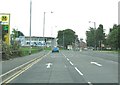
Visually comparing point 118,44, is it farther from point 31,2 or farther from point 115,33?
point 31,2

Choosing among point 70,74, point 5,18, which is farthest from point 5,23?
point 70,74

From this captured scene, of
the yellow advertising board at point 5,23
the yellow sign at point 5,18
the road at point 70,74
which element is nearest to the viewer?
the road at point 70,74

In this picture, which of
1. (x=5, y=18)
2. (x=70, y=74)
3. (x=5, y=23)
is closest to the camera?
(x=70, y=74)

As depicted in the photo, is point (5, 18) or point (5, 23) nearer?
point (5, 18)

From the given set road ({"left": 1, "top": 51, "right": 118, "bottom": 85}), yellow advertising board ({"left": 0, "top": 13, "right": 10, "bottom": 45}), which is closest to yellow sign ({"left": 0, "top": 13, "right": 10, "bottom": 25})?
yellow advertising board ({"left": 0, "top": 13, "right": 10, "bottom": 45})

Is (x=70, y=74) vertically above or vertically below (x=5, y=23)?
below

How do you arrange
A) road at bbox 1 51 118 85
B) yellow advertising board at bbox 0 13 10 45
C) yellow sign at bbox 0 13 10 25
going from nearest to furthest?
1. road at bbox 1 51 118 85
2. yellow advertising board at bbox 0 13 10 45
3. yellow sign at bbox 0 13 10 25

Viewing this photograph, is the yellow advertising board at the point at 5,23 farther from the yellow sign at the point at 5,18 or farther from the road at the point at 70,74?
the road at the point at 70,74

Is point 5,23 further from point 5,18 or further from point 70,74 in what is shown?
point 70,74

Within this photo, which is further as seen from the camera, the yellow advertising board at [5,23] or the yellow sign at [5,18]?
the yellow sign at [5,18]

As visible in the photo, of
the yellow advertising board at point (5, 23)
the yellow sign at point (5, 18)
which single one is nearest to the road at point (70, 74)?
the yellow advertising board at point (5, 23)

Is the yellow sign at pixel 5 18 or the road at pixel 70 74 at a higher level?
the yellow sign at pixel 5 18

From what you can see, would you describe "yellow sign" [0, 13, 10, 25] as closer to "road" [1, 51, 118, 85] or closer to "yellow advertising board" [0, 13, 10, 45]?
"yellow advertising board" [0, 13, 10, 45]

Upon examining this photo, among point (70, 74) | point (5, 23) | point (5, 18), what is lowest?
point (70, 74)
